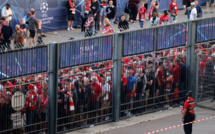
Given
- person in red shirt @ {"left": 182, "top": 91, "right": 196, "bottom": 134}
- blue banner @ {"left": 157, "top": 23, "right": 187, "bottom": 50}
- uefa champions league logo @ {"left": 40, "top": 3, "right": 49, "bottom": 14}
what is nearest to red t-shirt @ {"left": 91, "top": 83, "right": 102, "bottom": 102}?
blue banner @ {"left": 157, "top": 23, "right": 187, "bottom": 50}

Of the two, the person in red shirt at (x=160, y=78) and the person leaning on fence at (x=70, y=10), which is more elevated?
the person leaning on fence at (x=70, y=10)

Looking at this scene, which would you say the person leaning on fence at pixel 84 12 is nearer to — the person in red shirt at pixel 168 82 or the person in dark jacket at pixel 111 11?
the person in dark jacket at pixel 111 11

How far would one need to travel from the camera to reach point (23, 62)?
1578 cm

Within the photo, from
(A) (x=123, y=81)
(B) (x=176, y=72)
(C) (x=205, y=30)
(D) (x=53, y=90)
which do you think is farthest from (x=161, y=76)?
(D) (x=53, y=90)

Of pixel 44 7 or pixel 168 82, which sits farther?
pixel 44 7

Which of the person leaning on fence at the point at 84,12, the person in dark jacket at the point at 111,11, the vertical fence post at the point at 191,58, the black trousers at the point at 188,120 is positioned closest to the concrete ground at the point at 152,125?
the vertical fence post at the point at 191,58

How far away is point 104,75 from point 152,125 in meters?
2.17

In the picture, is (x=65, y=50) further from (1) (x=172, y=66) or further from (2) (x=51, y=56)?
(1) (x=172, y=66)

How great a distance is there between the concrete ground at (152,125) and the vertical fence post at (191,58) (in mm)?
1201

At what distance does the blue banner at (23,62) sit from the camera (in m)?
15.4

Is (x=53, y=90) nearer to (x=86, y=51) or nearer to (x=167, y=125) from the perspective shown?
(x=86, y=51)

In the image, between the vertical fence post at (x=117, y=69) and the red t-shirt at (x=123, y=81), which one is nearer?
the vertical fence post at (x=117, y=69)

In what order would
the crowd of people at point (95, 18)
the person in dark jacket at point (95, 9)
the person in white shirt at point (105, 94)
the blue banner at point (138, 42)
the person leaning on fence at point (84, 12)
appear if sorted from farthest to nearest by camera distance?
1. the person leaning on fence at point (84, 12)
2. the person in dark jacket at point (95, 9)
3. the crowd of people at point (95, 18)
4. the blue banner at point (138, 42)
5. the person in white shirt at point (105, 94)

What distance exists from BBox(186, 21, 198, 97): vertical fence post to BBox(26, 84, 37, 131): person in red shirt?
632 cm
